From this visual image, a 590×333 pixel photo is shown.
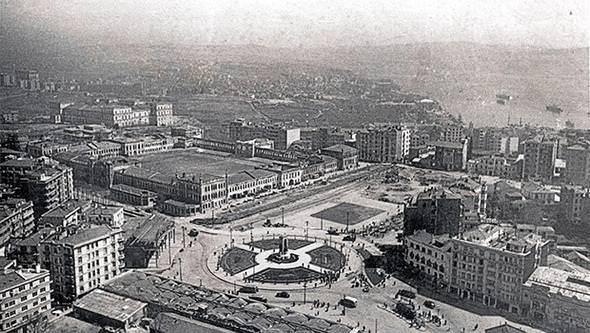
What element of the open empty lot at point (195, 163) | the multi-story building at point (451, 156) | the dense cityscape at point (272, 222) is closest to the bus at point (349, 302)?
the dense cityscape at point (272, 222)

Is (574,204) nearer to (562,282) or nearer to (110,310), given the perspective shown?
(562,282)

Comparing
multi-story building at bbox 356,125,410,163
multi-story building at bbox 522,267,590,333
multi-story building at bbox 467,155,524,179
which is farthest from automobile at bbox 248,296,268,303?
multi-story building at bbox 356,125,410,163

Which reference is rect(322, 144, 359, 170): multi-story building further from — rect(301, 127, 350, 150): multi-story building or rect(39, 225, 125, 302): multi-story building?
rect(39, 225, 125, 302): multi-story building

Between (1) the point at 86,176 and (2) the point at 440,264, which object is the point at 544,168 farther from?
(1) the point at 86,176

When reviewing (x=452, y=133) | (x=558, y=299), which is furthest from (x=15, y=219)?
(x=452, y=133)

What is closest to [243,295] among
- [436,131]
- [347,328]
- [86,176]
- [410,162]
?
[347,328]

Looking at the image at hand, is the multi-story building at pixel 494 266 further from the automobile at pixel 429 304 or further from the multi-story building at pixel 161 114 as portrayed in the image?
the multi-story building at pixel 161 114

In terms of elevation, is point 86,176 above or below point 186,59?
below
